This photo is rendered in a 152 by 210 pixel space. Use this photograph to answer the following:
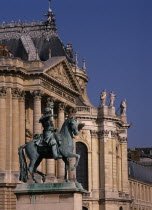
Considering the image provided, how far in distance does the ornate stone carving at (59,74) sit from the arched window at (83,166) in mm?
17607

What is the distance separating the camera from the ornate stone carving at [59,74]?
68.4 metres

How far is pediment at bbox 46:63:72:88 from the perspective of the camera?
6838 centimetres

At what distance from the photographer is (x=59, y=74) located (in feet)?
233

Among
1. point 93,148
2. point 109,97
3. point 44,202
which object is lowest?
point 44,202

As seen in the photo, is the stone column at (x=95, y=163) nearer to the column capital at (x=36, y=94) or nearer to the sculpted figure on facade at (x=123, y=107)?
the sculpted figure on facade at (x=123, y=107)

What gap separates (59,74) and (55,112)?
3835 millimetres

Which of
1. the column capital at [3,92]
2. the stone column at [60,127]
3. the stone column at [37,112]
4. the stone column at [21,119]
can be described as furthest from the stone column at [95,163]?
the column capital at [3,92]

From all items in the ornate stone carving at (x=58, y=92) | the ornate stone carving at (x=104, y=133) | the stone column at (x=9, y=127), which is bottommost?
the stone column at (x=9, y=127)

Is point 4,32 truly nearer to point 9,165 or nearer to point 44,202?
point 9,165

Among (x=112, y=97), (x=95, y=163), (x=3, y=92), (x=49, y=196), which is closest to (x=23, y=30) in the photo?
(x=3, y=92)

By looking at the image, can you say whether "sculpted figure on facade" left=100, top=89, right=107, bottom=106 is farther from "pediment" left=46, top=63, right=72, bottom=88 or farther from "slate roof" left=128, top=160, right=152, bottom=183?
"slate roof" left=128, top=160, right=152, bottom=183

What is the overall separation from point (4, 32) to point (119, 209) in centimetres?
2913

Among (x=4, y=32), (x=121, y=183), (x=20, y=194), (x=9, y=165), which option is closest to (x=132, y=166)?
(x=121, y=183)

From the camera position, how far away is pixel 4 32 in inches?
3044
